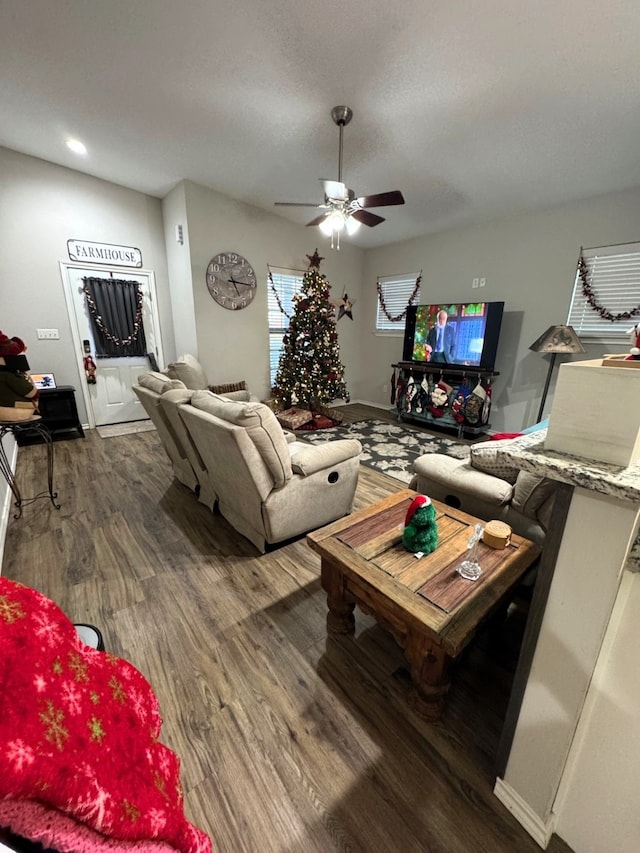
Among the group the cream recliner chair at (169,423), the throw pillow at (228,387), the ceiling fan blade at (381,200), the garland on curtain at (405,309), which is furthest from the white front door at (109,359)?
the garland on curtain at (405,309)

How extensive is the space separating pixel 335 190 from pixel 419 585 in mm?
2740

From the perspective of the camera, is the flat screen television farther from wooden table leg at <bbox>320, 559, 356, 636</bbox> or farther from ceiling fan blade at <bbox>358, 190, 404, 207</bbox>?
wooden table leg at <bbox>320, 559, 356, 636</bbox>

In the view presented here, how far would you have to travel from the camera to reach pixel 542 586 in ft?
2.64

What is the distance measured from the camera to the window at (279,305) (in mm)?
5016

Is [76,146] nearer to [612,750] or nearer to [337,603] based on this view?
[337,603]

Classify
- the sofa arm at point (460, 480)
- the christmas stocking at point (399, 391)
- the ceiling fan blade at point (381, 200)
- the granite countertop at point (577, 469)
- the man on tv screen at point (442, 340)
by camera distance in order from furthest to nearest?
the christmas stocking at point (399, 391)
the man on tv screen at point (442, 340)
the ceiling fan blade at point (381, 200)
the sofa arm at point (460, 480)
the granite countertop at point (577, 469)

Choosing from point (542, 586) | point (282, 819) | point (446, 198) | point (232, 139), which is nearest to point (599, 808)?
point (542, 586)

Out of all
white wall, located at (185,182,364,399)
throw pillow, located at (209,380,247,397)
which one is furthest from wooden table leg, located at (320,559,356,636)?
white wall, located at (185,182,364,399)

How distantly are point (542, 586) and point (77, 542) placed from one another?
2.56m

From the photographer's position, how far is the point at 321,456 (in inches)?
81.6

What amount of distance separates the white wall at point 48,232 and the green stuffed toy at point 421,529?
4657 millimetres

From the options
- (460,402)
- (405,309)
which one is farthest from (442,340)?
(405,309)

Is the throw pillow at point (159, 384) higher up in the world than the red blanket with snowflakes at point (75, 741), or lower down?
higher up

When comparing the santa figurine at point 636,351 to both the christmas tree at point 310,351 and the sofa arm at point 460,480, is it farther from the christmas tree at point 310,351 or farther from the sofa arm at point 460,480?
the christmas tree at point 310,351
